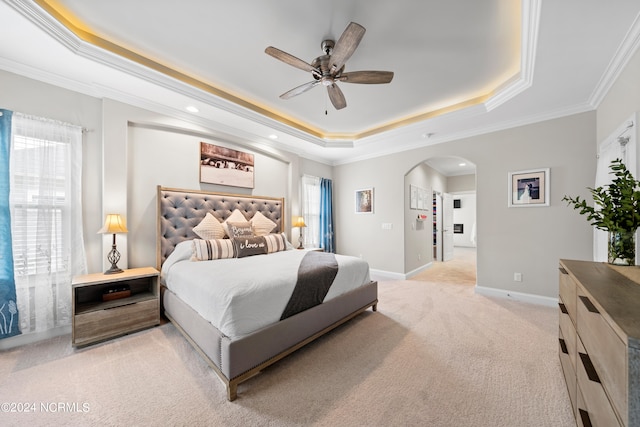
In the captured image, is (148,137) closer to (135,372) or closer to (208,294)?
(208,294)

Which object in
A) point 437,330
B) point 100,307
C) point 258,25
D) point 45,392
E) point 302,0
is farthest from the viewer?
point 437,330

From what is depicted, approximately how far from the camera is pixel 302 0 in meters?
1.85

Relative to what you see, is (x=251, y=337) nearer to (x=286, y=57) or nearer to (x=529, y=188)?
(x=286, y=57)

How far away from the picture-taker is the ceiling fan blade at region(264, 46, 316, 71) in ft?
6.42

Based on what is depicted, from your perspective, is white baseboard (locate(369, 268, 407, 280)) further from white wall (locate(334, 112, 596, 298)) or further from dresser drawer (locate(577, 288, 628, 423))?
dresser drawer (locate(577, 288, 628, 423))

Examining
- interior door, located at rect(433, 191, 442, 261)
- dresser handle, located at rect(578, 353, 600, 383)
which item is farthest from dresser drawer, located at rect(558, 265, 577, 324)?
interior door, located at rect(433, 191, 442, 261)

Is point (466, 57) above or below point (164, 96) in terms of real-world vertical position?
above

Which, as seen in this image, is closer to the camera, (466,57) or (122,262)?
(466,57)

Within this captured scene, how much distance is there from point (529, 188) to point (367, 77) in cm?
297

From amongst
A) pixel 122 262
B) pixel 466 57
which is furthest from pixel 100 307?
pixel 466 57

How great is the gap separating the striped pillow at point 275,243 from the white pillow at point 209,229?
66cm

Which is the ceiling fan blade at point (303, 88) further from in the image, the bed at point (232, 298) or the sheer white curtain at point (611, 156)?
the sheer white curtain at point (611, 156)

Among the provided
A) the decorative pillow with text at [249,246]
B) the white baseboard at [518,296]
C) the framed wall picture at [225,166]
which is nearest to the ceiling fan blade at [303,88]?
the framed wall picture at [225,166]

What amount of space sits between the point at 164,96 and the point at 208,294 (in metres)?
2.48
